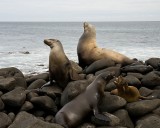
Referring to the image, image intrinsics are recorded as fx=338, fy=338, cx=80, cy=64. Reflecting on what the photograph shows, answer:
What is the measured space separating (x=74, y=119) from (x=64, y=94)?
946 millimetres

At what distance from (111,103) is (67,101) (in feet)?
3.06

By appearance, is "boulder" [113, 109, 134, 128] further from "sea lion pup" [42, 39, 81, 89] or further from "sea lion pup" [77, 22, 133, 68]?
"sea lion pup" [77, 22, 133, 68]

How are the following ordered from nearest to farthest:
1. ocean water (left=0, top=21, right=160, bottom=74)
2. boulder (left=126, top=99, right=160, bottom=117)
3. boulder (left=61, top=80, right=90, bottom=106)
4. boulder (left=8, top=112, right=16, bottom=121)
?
boulder (left=126, top=99, right=160, bottom=117), boulder (left=8, top=112, right=16, bottom=121), boulder (left=61, top=80, right=90, bottom=106), ocean water (left=0, top=21, right=160, bottom=74)

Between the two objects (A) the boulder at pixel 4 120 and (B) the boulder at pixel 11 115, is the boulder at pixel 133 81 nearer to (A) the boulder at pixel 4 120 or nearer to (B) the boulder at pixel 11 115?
(B) the boulder at pixel 11 115

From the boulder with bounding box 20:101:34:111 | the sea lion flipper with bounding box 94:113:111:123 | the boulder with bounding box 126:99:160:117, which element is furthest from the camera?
the boulder with bounding box 20:101:34:111

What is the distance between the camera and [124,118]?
6.53 m

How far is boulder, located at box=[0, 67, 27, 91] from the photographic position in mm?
7731

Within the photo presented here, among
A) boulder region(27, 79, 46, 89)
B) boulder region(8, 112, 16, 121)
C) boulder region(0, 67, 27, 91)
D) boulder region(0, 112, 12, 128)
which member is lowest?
boulder region(8, 112, 16, 121)

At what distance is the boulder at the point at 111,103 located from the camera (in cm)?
672

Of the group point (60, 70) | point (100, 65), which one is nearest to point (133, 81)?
point (100, 65)

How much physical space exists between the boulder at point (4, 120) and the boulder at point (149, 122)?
2464 mm

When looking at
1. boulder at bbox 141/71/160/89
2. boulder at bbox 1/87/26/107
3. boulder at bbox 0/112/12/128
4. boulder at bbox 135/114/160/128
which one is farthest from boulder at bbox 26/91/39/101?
boulder at bbox 141/71/160/89

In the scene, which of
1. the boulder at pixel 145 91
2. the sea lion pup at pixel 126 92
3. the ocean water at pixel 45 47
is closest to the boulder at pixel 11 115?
the sea lion pup at pixel 126 92

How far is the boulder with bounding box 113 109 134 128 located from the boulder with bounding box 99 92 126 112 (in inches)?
4.2
